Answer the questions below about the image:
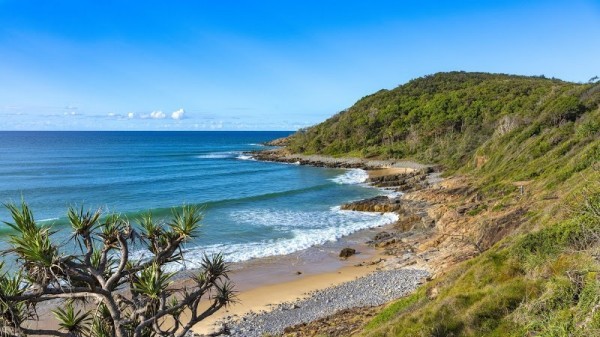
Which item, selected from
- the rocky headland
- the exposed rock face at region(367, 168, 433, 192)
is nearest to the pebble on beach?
the rocky headland

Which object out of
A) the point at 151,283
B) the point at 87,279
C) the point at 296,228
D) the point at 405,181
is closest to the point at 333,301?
the point at 151,283

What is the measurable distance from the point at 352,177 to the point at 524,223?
44498mm

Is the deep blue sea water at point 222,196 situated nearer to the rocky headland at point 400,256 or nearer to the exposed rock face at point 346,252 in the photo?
the exposed rock face at point 346,252

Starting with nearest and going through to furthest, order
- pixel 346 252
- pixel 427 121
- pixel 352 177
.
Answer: pixel 346 252
pixel 352 177
pixel 427 121

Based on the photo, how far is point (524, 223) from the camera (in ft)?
56.3

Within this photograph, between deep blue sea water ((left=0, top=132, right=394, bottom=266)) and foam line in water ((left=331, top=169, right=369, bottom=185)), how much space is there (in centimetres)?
14

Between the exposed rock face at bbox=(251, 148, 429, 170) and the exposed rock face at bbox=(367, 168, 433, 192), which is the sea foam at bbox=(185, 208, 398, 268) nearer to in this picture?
the exposed rock face at bbox=(367, 168, 433, 192)

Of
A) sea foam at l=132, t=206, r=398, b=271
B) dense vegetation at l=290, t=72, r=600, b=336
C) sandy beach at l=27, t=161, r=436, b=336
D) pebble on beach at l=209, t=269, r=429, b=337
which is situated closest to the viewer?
dense vegetation at l=290, t=72, r=600, b=336

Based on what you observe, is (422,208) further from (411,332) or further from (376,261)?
(411,332)

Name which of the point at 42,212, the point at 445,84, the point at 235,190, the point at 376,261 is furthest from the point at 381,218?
the point at 445,84

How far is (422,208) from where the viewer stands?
3481 cm

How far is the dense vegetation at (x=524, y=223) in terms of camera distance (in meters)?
8.84

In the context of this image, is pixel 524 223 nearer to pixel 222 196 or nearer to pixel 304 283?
pixel 304 283

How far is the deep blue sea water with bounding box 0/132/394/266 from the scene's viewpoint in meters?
30.2
